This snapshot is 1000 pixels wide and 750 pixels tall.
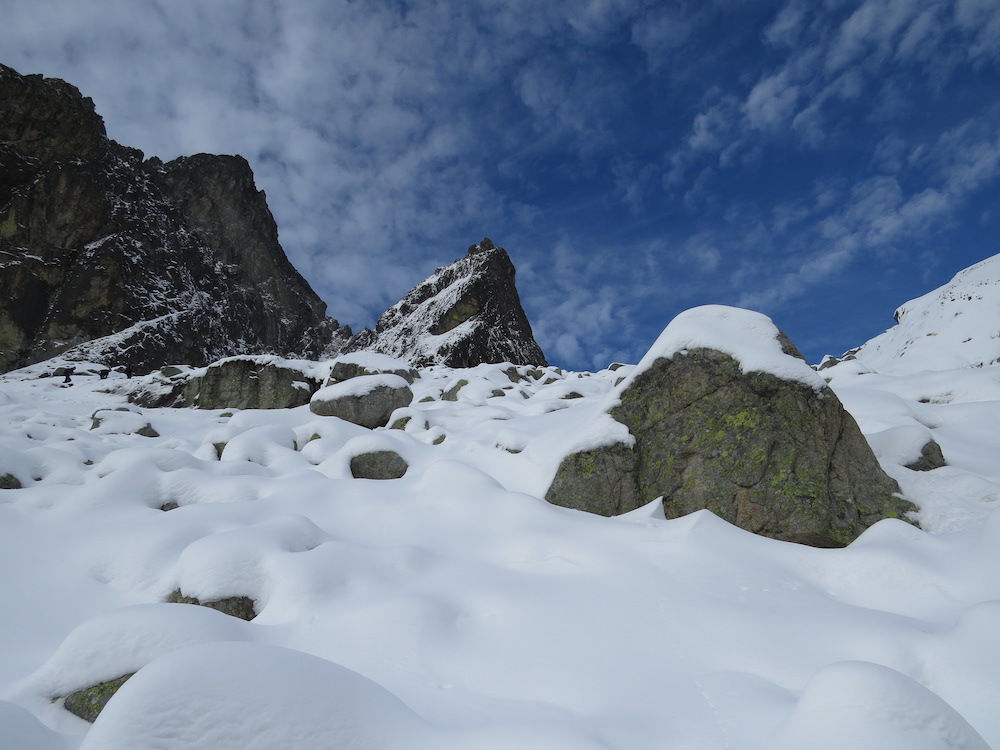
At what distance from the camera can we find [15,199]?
1973 inches

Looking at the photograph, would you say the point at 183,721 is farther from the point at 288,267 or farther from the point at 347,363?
the point at 288,267

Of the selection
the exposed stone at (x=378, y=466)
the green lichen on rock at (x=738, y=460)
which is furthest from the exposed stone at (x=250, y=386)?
the green lichen on rock at (x=738, y=460)

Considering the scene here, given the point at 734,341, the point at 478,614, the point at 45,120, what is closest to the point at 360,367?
the point at 734,341

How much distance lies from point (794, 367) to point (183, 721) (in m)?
6.19

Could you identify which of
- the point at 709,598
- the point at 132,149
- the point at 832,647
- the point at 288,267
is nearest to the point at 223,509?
the point at 709,598

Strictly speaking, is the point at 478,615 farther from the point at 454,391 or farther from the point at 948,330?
the point at 948,330

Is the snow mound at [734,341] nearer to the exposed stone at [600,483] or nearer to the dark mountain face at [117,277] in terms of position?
the exposed stone at [600,483]

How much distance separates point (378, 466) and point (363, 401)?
5.05 meters

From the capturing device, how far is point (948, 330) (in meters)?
34.3

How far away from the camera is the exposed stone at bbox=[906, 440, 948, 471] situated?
600 centimetres

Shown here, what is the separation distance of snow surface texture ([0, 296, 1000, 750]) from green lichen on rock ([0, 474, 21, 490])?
161 mm

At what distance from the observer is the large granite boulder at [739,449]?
516cm

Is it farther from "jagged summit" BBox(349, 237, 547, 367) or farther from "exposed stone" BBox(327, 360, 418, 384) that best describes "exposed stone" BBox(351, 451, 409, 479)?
"jagged summit" BBox(349, 237, 547, 367)

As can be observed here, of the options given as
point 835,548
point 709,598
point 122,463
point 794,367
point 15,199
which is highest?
point 15,199
